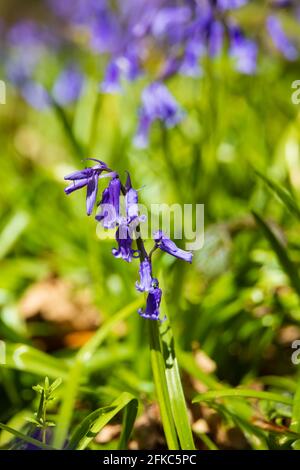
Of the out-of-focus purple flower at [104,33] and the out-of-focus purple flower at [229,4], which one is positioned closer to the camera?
the out-of-focus purple flower at [229,4]

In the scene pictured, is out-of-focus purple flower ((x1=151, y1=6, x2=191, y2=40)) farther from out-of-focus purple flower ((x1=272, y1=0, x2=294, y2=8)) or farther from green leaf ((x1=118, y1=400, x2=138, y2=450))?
green leaf ((x1=118, y1=400, x2=138, y2=450))

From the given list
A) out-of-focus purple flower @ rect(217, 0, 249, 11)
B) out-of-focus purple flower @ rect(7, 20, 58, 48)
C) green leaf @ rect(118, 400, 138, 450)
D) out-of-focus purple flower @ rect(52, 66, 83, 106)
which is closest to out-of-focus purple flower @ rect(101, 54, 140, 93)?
out-of-focus purple flower @ rect(217, 0, 249, 11)

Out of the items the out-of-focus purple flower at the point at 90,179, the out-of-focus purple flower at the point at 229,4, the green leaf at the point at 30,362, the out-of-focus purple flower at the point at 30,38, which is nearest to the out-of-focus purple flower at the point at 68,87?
the out-of-focus purple flower at the point at 229,4

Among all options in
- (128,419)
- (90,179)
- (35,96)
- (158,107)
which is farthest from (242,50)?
(35,96)

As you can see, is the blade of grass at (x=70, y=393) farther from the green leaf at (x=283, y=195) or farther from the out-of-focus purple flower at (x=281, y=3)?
the out-of-focus purple flower at (x=281, y=3)

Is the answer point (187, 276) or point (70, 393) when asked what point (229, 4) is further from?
point (70, 393)
